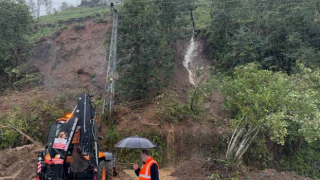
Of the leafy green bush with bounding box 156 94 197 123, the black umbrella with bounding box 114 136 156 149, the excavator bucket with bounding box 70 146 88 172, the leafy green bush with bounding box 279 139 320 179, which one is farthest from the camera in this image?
the leafy green bush with bounding box 279 139 320 179

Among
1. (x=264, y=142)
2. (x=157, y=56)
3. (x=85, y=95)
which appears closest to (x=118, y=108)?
(x=157, y=56)

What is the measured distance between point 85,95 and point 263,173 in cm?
1099

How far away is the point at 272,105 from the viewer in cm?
1332

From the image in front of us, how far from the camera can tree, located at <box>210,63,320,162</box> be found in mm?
12797

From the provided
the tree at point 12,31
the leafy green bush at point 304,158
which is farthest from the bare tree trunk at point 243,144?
the tree at point 12,31

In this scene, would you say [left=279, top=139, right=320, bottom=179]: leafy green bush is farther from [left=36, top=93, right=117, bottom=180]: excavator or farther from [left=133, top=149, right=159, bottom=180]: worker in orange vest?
[left=133, top=149, right=159, bottom=180]: worker in orange vest

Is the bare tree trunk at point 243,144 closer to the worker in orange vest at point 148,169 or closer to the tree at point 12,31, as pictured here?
the worker in orange vest at point 148,169

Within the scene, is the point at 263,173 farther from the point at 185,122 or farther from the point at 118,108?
the point at 118,108

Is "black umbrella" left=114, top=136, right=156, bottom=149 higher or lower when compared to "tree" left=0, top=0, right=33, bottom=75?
lower

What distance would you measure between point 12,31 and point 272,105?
23.1 meters

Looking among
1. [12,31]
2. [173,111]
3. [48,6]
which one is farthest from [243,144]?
[48,6]

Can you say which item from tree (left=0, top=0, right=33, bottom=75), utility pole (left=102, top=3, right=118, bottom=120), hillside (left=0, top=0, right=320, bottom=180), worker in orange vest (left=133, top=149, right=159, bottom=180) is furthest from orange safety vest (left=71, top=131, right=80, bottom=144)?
tree (left=0, top=0, right=33, bottom=75)

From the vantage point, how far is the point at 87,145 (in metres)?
8.30

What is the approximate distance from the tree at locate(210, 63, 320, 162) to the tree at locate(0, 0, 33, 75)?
19.8 m
